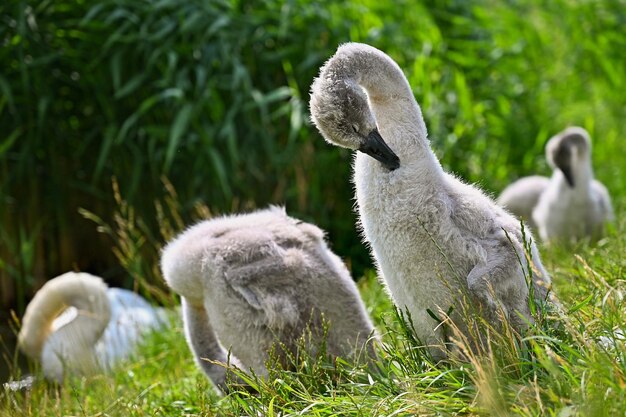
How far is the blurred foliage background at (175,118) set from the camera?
27.5 ft

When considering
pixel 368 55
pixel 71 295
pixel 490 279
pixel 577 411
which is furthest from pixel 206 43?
pixel 577 411

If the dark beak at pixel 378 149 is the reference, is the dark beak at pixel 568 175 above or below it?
below

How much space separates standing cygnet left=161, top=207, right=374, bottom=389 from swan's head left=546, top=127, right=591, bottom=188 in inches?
133

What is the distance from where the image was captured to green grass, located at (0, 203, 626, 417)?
135 inches

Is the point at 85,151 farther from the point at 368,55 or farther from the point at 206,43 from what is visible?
the point at 368,55

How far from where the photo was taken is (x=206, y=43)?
8.54 metres

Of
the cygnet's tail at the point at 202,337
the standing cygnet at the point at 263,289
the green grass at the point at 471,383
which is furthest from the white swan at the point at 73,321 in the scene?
the standing cygnet at the point at 263,289

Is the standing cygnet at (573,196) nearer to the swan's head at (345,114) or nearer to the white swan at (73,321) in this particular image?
the white swan at (73,321)

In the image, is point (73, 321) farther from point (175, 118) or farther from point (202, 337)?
point (202, 337)

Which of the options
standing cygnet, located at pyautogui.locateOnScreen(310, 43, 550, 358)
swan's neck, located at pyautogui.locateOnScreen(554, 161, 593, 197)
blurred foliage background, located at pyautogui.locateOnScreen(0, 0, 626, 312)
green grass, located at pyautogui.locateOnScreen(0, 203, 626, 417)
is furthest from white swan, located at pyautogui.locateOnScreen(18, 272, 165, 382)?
swan's neck, located at pyautogui.locateOnScreen(554, 161, 593, 197)

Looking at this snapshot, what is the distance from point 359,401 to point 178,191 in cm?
514

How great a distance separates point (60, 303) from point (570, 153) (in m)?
4.04

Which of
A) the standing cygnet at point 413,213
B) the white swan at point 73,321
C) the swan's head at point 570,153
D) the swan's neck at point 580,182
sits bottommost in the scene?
the white swan at point 73,321

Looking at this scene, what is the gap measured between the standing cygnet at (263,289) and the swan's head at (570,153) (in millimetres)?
3370
